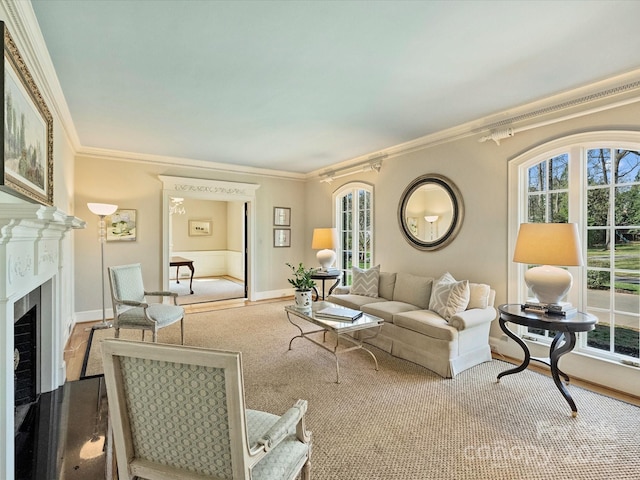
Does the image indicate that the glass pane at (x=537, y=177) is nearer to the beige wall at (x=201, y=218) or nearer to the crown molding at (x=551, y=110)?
the crown molding at (x=551, y=110)

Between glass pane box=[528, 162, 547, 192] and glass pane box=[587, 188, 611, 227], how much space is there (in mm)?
409

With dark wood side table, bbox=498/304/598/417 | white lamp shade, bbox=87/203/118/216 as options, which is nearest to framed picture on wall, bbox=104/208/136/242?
white lamp shade, bbox=87/203/118/216

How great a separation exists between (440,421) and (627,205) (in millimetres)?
2450

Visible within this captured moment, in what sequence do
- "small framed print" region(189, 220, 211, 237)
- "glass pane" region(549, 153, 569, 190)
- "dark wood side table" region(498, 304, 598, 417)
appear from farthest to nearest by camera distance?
"small framed print" region(189, 220, 211, 237)
"glass pane" region(549, 153, 569, 190)
"dark wood side table" region(498, 304, 598, 417)

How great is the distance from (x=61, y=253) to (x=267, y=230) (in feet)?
12.7

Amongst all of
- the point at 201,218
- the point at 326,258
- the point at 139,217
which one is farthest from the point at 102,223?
the point at 201,218

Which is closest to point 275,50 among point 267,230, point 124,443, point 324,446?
point 124,443

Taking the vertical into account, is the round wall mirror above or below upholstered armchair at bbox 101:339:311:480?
above

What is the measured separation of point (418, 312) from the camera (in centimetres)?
347

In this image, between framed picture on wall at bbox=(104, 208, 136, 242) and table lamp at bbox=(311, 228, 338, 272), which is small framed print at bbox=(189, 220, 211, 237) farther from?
table lamp at bbox=(311, 228, 338, 272)

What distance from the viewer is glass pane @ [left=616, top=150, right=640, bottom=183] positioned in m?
2.71

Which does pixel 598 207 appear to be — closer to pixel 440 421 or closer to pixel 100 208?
pixel 440 421

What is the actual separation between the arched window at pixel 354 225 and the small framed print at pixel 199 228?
4979 mm

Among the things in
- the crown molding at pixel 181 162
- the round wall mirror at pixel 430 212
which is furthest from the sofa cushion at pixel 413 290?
the crown molding at pixel 181 162
